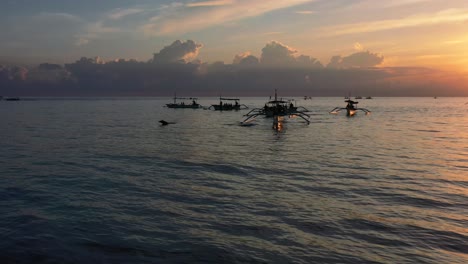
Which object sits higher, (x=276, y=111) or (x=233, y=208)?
(x=276, y=111)

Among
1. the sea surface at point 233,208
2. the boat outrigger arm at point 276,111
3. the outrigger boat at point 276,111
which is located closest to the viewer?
the sea surface at point 233,208

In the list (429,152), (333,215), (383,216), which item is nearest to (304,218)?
(333,215)

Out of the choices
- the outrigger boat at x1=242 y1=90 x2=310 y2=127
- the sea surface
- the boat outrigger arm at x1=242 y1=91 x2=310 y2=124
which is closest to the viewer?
the sea surface

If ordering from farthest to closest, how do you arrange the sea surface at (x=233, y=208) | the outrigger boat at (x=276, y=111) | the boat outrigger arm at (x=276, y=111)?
the boat outrigger arm at (x=276, y=111) → the outrigger boat at (x=276, y=111) → the sea surface at (x=233, y=208)

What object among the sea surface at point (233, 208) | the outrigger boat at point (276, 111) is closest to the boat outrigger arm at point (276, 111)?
the outrigger boat at point (276, 111)

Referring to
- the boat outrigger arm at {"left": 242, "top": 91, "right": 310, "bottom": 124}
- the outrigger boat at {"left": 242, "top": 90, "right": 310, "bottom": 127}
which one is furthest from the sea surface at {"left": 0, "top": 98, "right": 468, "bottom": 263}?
the boat outrigger arm at {"left": 242, "top": 91, "right": 310, "bottom": 124}

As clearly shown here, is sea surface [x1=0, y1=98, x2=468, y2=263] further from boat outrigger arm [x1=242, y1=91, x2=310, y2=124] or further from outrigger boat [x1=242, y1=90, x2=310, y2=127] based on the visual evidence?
boat outrigger arm [x1=242, y1=91, x2=310, y2=124]

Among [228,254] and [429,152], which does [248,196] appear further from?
[429,152]

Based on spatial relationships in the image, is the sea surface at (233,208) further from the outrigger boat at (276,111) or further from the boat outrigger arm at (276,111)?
the boat outrigger arm at (276,111)

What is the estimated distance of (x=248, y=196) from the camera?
74.7ft

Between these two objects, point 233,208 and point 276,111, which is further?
point 276,111

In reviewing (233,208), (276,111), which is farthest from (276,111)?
(233,208)

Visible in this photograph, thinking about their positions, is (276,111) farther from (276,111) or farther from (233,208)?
(233,208)

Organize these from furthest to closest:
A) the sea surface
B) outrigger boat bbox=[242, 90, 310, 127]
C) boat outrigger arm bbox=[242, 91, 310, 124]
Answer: boat outrigger arm bbox=[242, 91, 310, 124], outrigger boat bbox=[242, 90, 310, 127], the sea surface
